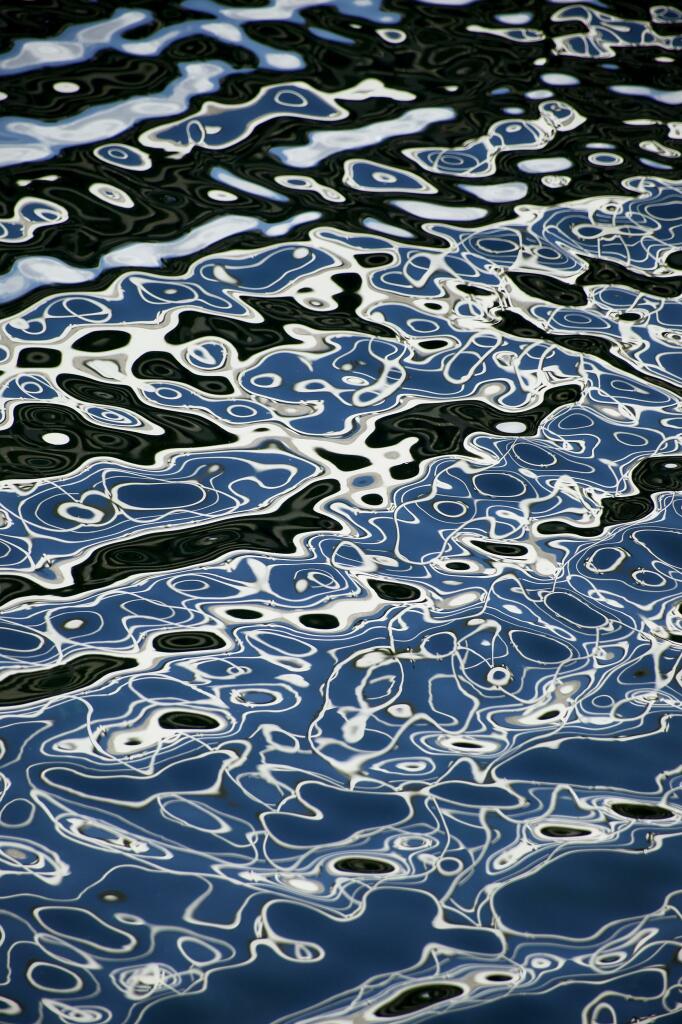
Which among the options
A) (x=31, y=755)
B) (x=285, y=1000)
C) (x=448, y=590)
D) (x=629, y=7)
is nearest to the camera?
(x=285, y=1000)

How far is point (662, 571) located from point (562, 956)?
89 centimetres

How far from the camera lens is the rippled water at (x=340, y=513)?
1690 millimetres

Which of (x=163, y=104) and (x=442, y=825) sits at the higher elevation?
(x=163, y=104)

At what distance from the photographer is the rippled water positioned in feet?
5.55

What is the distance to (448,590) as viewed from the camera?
2.23 m

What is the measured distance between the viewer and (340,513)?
238 cm

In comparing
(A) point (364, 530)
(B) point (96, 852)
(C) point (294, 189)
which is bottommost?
(B) point (96, 852)

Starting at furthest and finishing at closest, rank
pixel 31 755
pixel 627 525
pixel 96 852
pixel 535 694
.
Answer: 1. pixel 627 525
2. pixel 535 694
3. pixel 31 755
4. pixel 96 852

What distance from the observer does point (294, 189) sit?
3.18 meters

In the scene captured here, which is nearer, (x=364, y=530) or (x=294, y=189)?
(x=364, y=530)

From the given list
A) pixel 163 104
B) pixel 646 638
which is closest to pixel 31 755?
pixel 646 638

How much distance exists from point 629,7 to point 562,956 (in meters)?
3.40

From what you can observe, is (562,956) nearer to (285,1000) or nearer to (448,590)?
(285,1000)

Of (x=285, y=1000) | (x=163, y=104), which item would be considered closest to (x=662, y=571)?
(x=285, y=1000)
